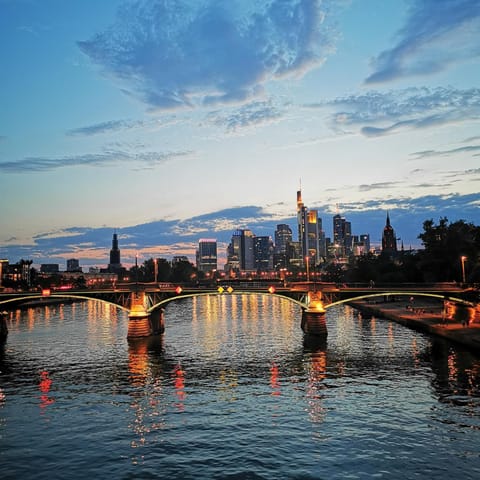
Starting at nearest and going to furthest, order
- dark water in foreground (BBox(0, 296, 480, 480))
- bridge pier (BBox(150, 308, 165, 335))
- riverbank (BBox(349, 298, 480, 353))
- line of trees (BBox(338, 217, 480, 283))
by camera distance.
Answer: dark water in foreground (BBox(0, 296, 480, 480)) → riverbank (BBox(349, 298, 480, 353)) → bridge pier (BBox(150, 308, 165, 335)) → line of trees (BBox(338, 217, 480, 283))

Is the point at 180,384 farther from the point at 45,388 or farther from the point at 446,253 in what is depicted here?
the point at 446,253

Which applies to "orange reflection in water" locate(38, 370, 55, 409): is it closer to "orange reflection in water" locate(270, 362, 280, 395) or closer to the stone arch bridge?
"orange reflection in water" locate(270, 362, 280, 395)

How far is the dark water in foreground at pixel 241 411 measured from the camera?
32906 mm

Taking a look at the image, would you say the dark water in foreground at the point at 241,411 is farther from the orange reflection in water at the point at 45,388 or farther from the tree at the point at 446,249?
the tree at the point at 446,249

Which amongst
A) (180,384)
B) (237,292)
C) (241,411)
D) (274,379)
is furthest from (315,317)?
(241,411)

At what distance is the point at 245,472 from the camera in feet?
104

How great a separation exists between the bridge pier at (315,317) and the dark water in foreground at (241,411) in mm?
5581

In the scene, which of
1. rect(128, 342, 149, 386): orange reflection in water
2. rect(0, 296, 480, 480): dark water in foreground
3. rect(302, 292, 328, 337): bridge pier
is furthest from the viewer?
rect(302, 292, 328, 337): bridge pier

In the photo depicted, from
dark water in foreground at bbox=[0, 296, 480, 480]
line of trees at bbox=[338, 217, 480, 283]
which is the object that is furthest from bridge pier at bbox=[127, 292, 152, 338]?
line of trees at bbox=[338, 217, 480, 283]

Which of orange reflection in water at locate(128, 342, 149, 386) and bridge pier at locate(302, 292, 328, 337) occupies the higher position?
bridge pier at locate(302, 292, 328, 337)

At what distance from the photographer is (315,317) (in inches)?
3551

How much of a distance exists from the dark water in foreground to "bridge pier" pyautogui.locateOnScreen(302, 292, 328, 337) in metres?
5.58

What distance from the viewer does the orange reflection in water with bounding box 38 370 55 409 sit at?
159 feet

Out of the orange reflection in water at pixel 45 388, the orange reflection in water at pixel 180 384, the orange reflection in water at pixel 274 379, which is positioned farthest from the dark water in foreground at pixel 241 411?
the orange reflection in water at pixel 274 379
